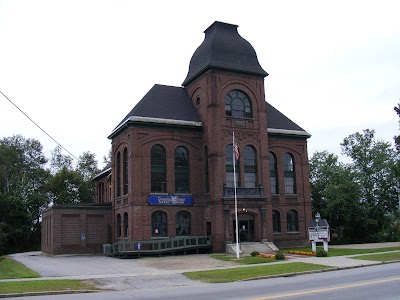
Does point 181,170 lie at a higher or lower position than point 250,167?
lower

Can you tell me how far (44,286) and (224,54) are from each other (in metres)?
27.7

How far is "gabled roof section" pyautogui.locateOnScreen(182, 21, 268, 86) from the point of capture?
40562 millimetres

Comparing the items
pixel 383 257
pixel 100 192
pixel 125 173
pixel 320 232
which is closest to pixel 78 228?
pixel 125 173

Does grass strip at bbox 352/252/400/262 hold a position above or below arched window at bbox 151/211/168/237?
below

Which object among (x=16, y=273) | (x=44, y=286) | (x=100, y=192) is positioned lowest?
(x=16, y=273)

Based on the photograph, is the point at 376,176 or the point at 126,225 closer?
the point at 126,225

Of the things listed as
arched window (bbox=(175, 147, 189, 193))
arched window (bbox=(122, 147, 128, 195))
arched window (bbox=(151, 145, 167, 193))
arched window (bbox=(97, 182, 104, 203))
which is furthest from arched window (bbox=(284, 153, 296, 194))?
arched window (bbox=(97, 182, 104, 203))

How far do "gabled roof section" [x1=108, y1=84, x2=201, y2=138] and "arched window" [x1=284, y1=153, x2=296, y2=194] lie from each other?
33.6 feet

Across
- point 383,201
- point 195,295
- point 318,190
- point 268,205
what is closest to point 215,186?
point 268,205

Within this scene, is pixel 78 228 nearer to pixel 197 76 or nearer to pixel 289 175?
pixel 197 76

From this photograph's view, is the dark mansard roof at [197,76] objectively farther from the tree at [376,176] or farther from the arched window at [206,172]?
the tree at [376,176]

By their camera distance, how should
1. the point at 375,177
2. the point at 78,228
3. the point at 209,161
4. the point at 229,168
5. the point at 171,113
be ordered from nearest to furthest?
the point at 209,161 < the point at 229,168 < the point at 171,113 < the point at 78,228 < the point at 375,177

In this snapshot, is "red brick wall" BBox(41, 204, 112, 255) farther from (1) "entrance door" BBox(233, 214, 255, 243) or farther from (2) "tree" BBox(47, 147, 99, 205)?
(2) "tree" BBox(47, 147, 99, 205)

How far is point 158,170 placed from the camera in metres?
39.1
